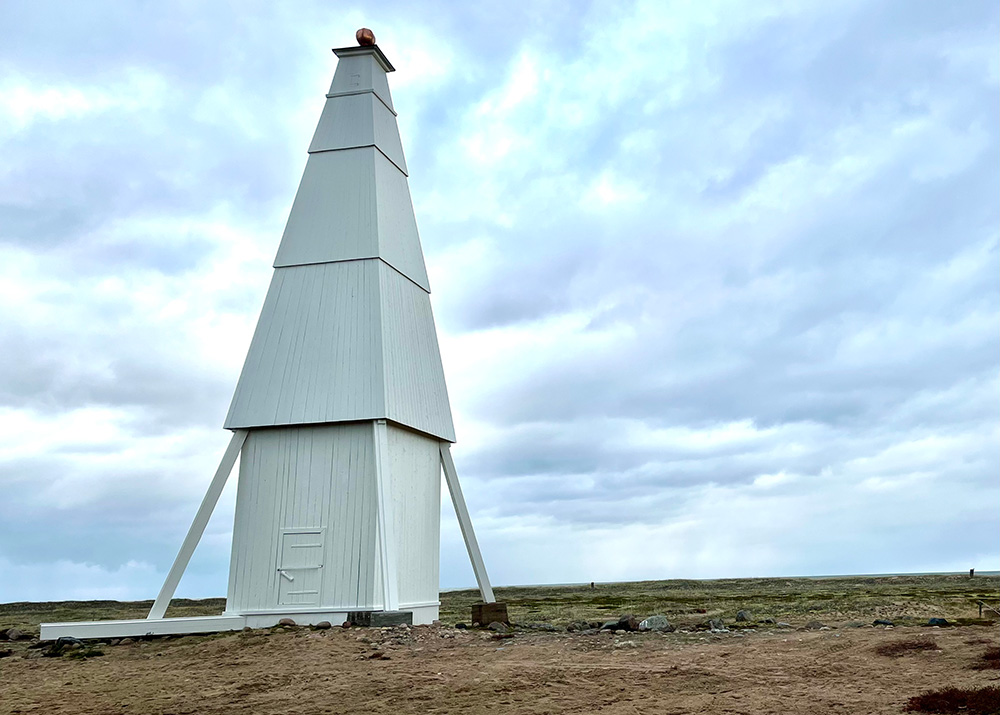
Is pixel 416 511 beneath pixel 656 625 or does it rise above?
above

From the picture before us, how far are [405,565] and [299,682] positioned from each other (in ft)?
19.3

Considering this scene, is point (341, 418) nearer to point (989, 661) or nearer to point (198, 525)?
point (198, 525)

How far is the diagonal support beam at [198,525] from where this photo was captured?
62.0 feet

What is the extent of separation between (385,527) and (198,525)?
410 centimetres

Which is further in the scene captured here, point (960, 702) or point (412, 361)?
point (412, 361)

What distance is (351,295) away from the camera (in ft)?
65.3

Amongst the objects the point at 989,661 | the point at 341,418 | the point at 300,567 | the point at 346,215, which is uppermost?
the point at 346,215

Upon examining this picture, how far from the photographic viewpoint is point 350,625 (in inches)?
685

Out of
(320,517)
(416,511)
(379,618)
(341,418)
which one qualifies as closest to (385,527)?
(320,517)

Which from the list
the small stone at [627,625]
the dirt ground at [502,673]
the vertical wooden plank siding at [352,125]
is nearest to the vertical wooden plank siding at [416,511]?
the dirt ground at [502,673]

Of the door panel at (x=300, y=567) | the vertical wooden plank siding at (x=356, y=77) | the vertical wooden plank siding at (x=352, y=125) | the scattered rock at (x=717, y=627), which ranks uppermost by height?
the vertical wooden plank siding at (x=356, y=77)

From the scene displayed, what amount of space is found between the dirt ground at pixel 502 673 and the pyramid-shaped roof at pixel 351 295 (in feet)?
15.7

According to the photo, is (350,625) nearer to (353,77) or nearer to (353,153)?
(353,153)

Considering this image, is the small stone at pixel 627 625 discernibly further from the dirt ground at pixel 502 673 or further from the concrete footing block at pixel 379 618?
the concrete footing block at pixel 379 618
